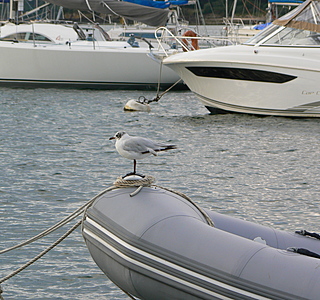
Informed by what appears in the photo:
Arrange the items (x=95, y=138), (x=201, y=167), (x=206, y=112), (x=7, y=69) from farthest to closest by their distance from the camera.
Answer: (x=7, y=69)
(x=206, y=112)
(x=95, y=138)
(x=201, y=167)

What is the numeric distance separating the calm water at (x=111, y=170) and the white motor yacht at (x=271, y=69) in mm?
330

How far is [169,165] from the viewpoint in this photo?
1050 cm

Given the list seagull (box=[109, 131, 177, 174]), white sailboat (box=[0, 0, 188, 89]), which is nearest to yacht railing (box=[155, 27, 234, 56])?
white sailboat (box=[0, 0, 188, 89])

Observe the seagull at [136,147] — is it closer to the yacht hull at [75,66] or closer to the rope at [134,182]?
the rope at [134,182]

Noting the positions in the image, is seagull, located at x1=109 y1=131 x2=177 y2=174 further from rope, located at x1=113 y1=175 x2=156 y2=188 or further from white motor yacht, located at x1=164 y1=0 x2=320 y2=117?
white motor yacht, located at x1=164 y1=0 x2=320 y2=117

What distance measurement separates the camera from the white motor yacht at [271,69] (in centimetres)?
1317

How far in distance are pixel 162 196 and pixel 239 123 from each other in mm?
9244

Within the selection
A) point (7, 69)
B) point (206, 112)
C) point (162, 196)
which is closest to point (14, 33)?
point (7, 69)

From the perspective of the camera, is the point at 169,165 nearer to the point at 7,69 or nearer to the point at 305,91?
the point at 305,91

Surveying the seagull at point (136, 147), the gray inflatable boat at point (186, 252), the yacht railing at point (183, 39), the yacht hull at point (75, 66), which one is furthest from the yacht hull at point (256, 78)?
the gray inflatable boat at point (186, 252)

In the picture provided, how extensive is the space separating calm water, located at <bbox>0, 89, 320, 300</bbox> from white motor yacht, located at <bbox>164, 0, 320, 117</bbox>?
330mm

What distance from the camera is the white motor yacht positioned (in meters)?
13.2

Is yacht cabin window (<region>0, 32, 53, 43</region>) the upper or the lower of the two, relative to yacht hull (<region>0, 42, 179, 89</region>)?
upper

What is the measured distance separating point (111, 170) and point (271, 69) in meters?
4.38
